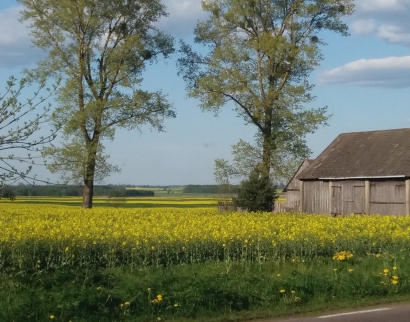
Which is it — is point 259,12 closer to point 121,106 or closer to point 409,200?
point 121,106

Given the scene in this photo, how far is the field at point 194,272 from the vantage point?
405 inches

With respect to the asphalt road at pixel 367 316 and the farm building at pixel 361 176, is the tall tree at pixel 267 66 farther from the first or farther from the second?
the asphalt road at pixel 367 316

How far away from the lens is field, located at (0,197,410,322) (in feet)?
33.8

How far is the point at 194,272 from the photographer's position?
13.9m

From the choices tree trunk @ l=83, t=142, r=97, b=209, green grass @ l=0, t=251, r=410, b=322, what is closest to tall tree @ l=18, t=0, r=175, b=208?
tree trunk @ l=83, t=142, r=97, b=209

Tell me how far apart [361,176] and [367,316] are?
83.7 ft

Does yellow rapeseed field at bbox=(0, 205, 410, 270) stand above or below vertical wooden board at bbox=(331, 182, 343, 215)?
below

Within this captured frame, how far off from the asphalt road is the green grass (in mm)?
489

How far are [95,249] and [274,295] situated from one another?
606 cm

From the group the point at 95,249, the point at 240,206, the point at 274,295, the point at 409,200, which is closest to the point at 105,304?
the point at 274,295

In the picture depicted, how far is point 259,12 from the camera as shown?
1633 inches

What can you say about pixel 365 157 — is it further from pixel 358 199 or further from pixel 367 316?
pixel 367 316

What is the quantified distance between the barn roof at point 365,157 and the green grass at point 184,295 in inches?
830

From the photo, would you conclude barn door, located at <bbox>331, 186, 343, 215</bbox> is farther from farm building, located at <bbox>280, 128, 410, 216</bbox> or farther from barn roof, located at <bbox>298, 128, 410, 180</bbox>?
barn roof, located at <bbox>298, 128, 410, 180</bbox>
